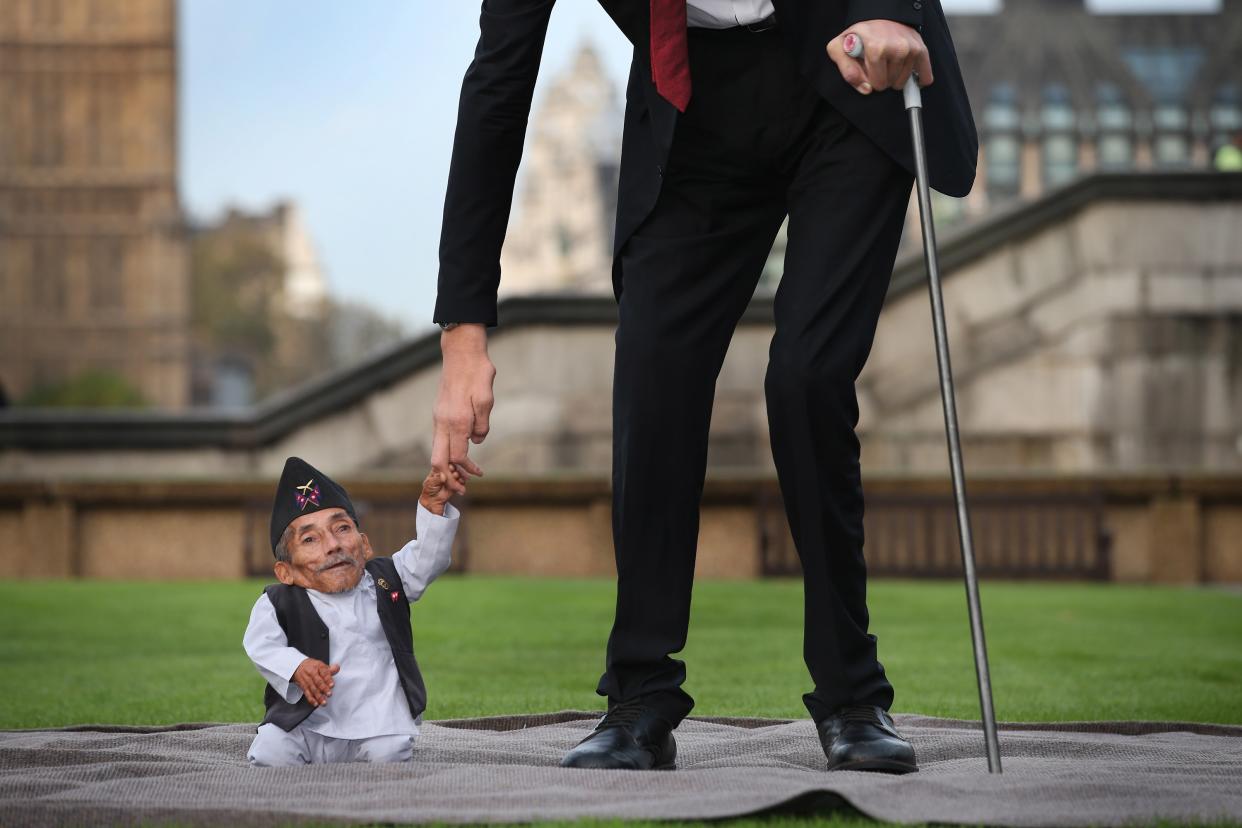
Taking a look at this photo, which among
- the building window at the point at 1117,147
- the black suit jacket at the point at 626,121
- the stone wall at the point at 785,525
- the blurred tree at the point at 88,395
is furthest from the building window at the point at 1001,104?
the black suit jacket at the point at 626,121

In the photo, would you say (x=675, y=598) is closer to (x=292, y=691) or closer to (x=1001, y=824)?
(x=292, y=691)

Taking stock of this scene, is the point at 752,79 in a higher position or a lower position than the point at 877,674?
higher

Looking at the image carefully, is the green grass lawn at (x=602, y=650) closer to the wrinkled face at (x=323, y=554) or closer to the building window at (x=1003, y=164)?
the wrinkled face at (x=323, y=554)

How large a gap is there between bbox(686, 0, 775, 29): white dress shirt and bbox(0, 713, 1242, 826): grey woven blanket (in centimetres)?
147

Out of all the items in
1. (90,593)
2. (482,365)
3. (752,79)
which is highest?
(752,79)

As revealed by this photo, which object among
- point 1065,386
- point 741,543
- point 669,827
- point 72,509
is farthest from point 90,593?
point 669,827

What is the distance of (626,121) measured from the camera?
404 cm

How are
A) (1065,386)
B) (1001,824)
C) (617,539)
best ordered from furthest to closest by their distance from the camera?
1. (1065,386)
2. (617,539)
3. (1001,824)

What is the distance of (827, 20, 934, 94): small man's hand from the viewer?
12.1 ft

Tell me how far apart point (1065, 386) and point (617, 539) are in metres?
10.0

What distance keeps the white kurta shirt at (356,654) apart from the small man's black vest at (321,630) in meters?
0.02

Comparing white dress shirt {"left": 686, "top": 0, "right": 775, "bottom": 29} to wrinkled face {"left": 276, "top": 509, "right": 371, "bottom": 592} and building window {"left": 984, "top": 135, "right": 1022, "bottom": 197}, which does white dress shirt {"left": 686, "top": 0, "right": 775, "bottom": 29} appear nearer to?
wrinkled face {"left": 276, "top": 509, "right": 371, "bottom": 592}

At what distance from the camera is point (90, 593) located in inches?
408

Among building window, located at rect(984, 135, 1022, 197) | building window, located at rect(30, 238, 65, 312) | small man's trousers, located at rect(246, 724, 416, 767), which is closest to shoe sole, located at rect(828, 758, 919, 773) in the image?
small man's trousers, located at rect(246, 724, 416, 767)
